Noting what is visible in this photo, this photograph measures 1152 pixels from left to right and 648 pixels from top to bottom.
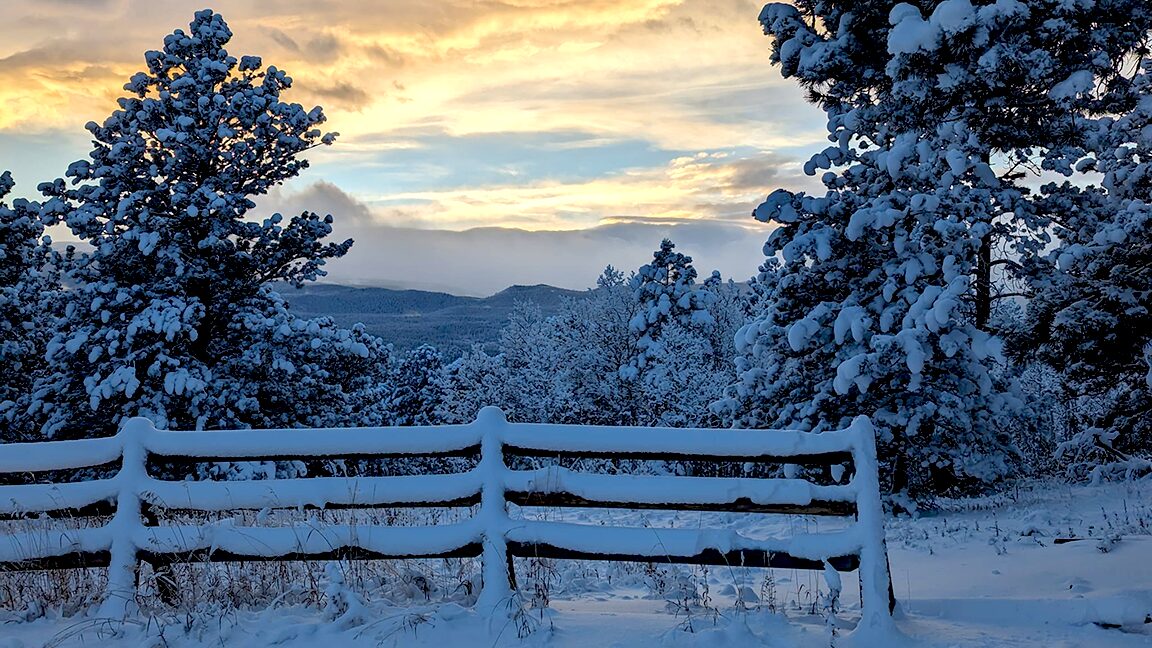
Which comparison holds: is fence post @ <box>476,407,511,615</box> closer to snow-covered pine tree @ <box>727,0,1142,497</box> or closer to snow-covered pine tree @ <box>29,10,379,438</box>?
snow-covered pine tree @ <box>727,0,1142,497</box>

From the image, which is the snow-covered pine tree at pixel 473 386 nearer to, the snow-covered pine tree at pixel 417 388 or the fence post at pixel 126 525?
the snow-covered pine tree at pixel 417 388

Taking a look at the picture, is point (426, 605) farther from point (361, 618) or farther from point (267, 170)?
point (267, 170)

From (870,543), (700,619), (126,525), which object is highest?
(126,525)

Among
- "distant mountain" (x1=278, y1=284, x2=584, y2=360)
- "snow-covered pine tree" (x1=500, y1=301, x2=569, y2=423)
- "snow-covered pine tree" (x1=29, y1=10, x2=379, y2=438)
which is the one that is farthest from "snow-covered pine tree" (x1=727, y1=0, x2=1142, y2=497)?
"distant mountain" (x1=278, y1=284, x2=584, y2=360)

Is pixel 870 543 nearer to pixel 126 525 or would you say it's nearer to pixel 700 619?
pixel 700 619

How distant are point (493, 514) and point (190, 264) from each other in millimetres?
17277

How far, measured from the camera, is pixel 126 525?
19.2 ft

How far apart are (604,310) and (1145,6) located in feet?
115

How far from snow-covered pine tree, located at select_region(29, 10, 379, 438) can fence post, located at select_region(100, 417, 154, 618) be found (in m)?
13.1

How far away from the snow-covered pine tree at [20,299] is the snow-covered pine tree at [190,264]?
254 centimetres

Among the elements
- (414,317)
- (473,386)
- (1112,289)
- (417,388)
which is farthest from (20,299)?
(414,317)

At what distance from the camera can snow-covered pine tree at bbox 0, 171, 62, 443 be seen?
71.8 ft

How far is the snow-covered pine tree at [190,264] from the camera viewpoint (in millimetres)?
19125

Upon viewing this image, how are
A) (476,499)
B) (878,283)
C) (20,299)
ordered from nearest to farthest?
1. (476,499)
2. (878,283)
3. (20,299)
